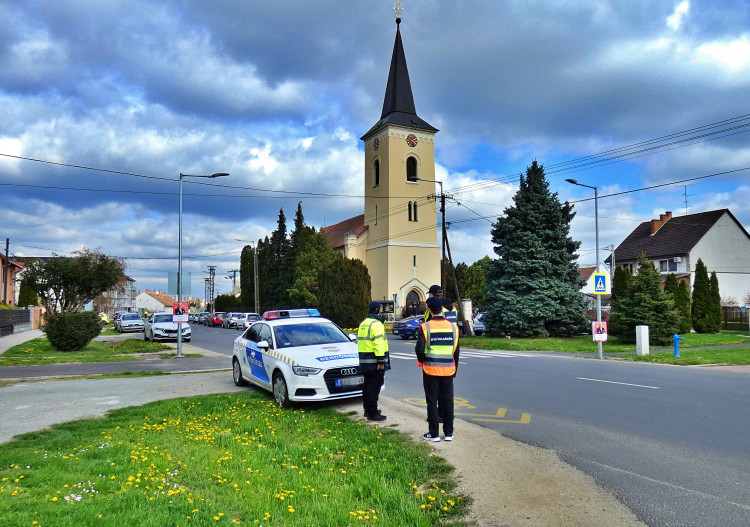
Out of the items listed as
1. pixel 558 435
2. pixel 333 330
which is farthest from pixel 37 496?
pixel 333 330

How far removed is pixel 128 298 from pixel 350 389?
15357cm

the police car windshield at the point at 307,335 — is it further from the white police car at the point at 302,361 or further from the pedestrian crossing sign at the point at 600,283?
the pedestrian crossing sign at the point at 600,283

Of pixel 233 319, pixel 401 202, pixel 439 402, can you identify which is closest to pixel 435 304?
pixel 439 402

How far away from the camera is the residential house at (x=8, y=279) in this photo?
50.6m

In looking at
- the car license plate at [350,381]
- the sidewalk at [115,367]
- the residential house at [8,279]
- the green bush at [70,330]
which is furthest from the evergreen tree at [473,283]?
the car license plate at [350,381]

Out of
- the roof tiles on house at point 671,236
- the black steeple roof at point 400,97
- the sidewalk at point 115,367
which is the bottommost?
the sidewalk at point 115,367

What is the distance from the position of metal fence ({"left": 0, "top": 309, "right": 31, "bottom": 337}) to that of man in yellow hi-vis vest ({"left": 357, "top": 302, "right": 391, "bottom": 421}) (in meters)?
34.0

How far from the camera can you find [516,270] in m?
29.0

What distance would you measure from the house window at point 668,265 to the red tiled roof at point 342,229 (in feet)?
97.5

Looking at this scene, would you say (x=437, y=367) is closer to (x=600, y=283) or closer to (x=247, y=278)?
(x=600, y=283)

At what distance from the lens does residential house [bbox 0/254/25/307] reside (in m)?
50.6

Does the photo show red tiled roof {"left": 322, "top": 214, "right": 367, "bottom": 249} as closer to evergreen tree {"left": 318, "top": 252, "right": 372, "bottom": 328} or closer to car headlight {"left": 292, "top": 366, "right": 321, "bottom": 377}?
evergreen tree {"left": 318, "top": 252, "right": 372, "bottom": 328}

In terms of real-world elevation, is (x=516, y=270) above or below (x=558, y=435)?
above

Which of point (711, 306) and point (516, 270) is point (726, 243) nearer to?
point (711, 306)
